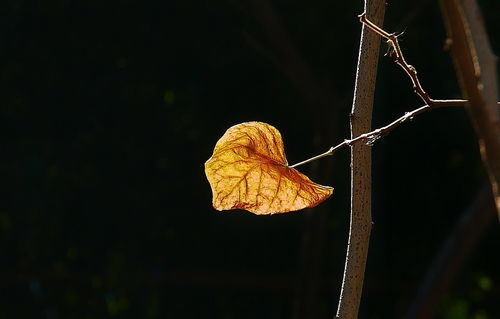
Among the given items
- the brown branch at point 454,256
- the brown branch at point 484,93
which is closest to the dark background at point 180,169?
the brown branch at point 454,256

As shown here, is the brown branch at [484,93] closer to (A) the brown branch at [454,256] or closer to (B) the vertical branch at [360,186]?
(B) the vertical branch at [360,186]

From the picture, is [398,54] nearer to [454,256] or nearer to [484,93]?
[484,93]

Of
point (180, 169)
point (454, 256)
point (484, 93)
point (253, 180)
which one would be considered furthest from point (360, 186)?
point (180, 169)

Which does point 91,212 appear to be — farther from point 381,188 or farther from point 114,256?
point 381,188

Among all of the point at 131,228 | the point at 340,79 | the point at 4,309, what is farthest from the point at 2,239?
the point at 340,79

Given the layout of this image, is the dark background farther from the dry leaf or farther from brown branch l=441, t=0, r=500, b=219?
brown branch l=441, t=0, r=500, b=219
